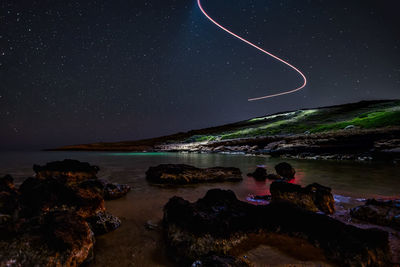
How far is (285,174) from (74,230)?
9359 millimetres

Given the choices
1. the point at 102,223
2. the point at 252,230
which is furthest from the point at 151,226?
the point at 252,230

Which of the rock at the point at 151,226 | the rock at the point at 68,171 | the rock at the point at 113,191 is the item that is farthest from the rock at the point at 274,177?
the rock at the point at 68,171

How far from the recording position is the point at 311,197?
15.8 ft

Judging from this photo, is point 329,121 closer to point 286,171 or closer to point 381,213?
point 286,171

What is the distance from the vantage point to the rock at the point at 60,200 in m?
3.96

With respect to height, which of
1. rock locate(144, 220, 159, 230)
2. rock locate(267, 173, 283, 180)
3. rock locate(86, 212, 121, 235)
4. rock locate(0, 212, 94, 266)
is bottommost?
rock locate(267, 173, 283, 180)

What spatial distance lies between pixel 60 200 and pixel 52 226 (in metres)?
1.80

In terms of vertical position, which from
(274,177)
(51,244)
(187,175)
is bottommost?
(274,177)

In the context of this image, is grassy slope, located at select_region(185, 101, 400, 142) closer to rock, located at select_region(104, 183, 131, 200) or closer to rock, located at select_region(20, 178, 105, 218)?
rock, located at select_region(104, 183, 131, 200)

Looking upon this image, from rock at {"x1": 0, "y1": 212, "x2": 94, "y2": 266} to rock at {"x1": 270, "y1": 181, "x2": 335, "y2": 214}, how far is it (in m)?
4.07

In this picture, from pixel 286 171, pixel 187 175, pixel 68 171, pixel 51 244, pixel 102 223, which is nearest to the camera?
pixel 51 244

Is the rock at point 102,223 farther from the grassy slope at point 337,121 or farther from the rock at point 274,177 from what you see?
the grassy slope at point 337,121

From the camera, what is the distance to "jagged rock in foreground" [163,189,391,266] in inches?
101

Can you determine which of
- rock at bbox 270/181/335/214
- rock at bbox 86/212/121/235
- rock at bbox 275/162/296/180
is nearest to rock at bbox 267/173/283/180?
rock at bbox 275/162/296/180
